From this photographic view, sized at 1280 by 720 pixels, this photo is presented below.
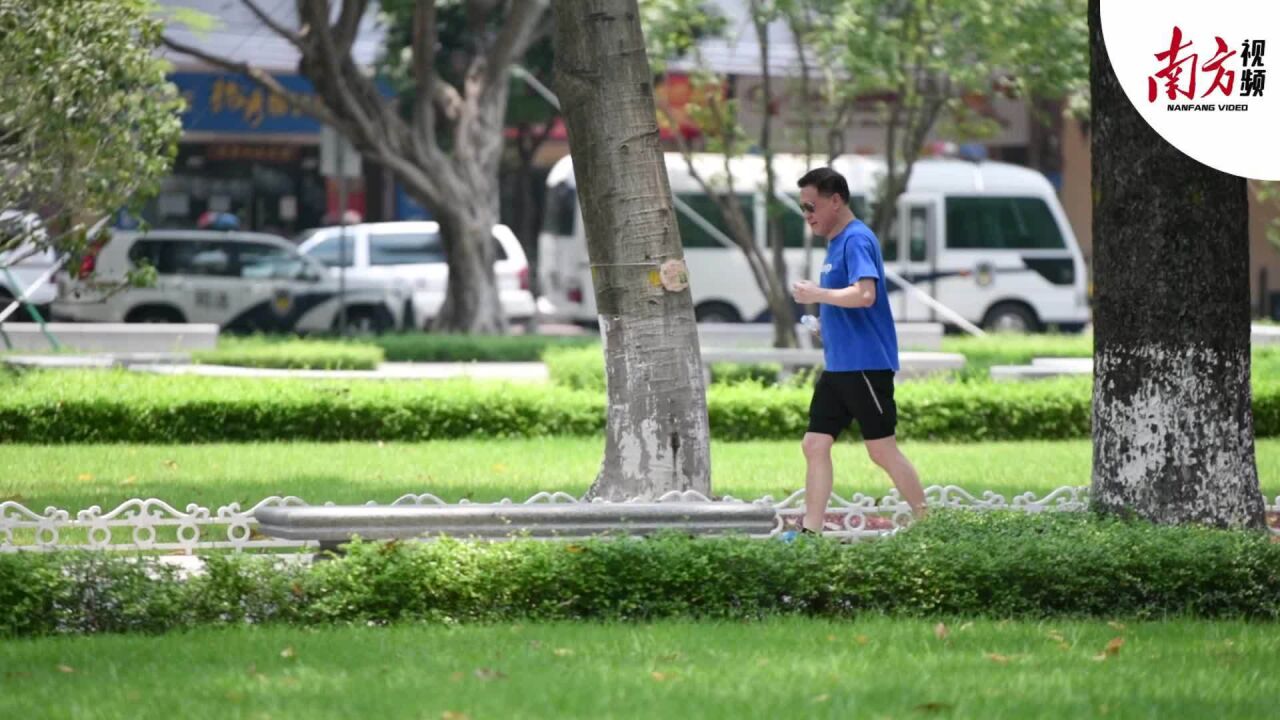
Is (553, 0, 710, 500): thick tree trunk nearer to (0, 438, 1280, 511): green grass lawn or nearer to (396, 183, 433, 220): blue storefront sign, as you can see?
(0, 438, 1280, 511): green grass lawn

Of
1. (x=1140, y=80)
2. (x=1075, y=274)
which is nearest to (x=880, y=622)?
(x=1140, y=80)

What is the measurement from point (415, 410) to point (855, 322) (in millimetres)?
6451

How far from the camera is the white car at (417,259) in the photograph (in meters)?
29.5

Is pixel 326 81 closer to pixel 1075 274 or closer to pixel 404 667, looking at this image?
pixel 1075 274

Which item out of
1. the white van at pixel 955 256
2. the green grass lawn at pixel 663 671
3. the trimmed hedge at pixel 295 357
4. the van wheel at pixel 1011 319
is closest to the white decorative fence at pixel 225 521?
the green grass lawn at pixel 663 671

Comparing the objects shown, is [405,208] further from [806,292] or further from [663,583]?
[663,583]

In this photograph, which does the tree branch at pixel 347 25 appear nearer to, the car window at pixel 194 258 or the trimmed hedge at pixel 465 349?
the trimmed hedge at pixel 465 349

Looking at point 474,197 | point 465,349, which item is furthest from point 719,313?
point 465,349

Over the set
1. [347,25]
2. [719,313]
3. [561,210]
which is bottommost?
[719,313]

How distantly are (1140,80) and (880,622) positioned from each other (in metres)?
2.37

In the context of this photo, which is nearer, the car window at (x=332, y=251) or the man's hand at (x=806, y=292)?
the man's hand at (x=806, y=292)

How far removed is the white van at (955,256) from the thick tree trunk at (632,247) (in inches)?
811

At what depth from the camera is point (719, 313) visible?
30.0 m

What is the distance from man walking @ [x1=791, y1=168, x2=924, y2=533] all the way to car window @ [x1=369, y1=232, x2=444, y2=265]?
21284mm
